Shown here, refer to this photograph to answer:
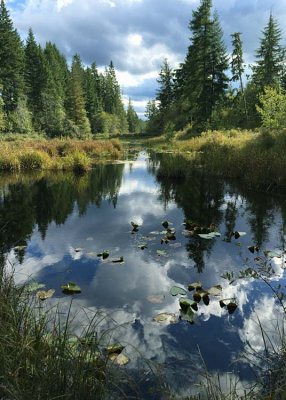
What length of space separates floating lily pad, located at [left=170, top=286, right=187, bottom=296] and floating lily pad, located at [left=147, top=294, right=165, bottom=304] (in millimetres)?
166

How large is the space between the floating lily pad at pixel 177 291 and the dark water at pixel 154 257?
0.08m

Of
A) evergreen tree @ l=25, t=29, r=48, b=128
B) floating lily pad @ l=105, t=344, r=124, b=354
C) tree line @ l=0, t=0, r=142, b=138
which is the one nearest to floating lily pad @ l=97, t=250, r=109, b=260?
floating lily pad @ l=105, t=344, r=124, b=354

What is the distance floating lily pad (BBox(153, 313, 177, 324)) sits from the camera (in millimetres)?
4441

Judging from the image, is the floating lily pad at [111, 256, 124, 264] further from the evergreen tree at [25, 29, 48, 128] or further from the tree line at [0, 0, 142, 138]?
the evergreen tree at [25, 29, 48, 128]

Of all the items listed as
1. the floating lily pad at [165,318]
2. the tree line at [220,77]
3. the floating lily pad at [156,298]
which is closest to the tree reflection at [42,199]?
the floating lily pad at [156,298]

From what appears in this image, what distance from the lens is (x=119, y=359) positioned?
3557 millimetres

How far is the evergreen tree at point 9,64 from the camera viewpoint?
5031 cm

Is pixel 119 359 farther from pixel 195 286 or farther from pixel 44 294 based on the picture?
pixel 195 286

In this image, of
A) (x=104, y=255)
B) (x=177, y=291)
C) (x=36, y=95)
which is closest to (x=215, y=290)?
(x=177, y=291)

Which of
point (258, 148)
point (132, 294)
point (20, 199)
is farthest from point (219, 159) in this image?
point (132, 294)

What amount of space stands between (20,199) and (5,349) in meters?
10.1

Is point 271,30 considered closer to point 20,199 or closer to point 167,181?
point 167,181

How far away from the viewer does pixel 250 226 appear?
8.97 metres

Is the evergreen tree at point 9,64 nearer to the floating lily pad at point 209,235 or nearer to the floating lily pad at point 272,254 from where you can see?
the floating lily pad at point 209,235
